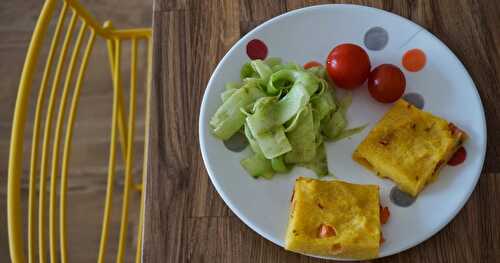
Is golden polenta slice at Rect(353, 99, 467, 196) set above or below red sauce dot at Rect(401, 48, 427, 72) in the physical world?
below

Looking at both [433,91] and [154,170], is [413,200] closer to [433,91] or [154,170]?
[433,91]

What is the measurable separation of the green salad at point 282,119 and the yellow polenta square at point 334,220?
8 cm

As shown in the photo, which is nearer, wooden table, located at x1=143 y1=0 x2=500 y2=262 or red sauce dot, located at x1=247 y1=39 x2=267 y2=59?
wooden table, located at x1=143 y1=0 x2=500 y2=262

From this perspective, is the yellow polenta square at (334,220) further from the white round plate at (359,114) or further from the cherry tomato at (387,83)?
the cherry tomato at (387,83)

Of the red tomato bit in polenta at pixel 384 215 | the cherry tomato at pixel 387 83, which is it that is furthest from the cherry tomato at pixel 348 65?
the red tomato bit in polenta at pixel 384 215

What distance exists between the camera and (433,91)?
1139mm

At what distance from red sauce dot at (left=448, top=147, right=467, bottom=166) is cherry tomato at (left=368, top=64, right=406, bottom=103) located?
165 millimetres

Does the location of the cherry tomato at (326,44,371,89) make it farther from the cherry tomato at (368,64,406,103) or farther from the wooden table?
the wooden table

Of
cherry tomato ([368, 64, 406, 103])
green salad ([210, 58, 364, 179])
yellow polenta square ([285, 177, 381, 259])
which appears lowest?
yellow polenta square ([285, 177, 381, 259])

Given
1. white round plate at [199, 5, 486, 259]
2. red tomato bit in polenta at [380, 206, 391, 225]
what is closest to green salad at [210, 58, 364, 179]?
white round plate at [199, 5, 486, 259]

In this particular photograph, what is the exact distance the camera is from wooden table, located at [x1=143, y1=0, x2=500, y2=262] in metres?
1.07

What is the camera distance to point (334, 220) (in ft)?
3.25

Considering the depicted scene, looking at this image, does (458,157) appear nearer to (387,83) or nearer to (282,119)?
(387,83)

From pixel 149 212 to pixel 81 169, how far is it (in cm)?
101
